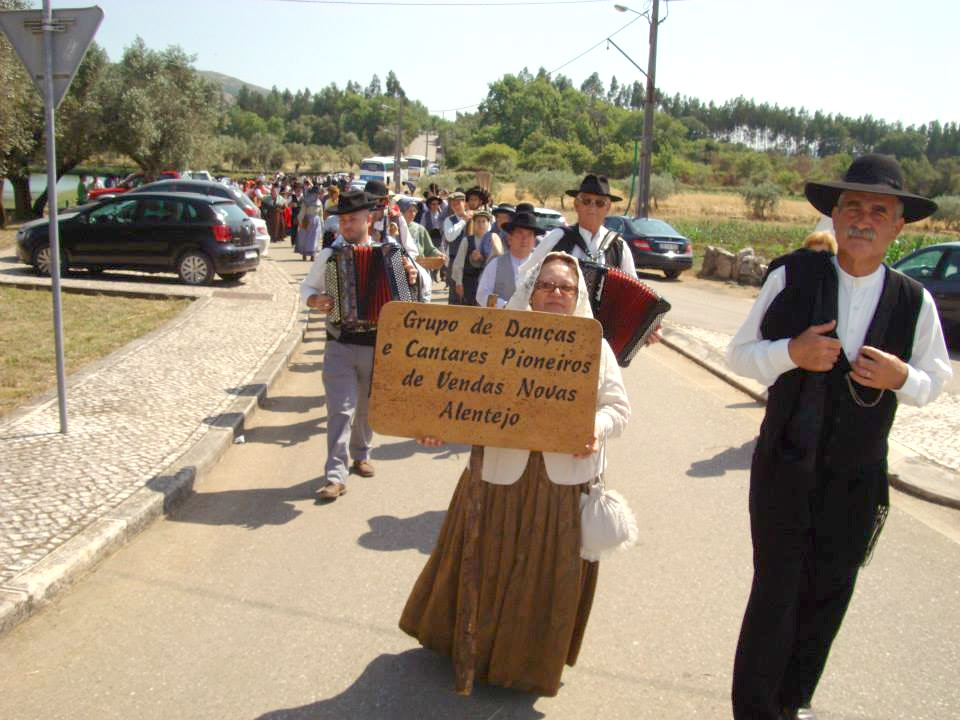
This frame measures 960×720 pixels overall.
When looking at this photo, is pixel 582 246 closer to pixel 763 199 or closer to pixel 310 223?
pixel 310 223

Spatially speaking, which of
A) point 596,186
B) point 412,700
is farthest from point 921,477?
point 412,700

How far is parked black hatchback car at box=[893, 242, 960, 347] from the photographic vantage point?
14.3 metres

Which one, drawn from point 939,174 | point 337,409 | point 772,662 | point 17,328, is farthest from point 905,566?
point 939,174

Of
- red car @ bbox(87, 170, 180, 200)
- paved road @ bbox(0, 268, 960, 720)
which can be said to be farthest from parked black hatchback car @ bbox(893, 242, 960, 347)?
red car @ bbox(87, 170, 180, 200)

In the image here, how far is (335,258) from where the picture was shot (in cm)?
598

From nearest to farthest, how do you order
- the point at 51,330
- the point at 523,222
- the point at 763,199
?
the point at 523,222 → the point at 51,330 → the point at 763,199

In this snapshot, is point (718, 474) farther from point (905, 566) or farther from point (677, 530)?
point (905, 566)

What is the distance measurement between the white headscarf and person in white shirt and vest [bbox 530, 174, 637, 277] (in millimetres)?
2223

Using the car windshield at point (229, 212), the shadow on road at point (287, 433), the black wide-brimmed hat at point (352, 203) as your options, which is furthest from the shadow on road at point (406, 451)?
the car windshield at point (229, 212)

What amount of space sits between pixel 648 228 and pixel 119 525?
2095cm

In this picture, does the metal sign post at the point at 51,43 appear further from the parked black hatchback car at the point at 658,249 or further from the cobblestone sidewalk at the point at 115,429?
the parked black hatchback car at the point at 658,249

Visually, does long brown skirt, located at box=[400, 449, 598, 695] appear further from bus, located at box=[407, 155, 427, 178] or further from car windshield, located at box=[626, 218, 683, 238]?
bus, located at box=[407, 155, 427, 178]

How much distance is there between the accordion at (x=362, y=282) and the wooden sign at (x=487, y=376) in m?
2.84

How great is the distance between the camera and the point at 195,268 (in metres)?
17.0
